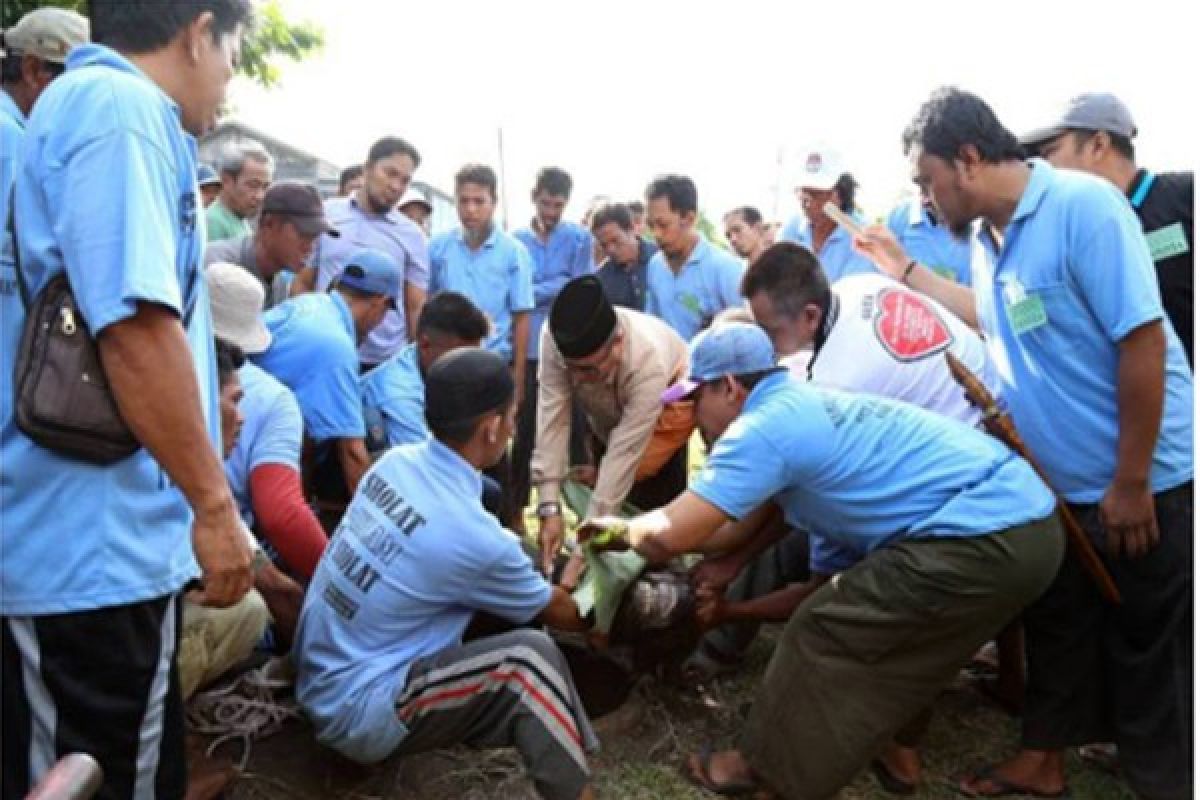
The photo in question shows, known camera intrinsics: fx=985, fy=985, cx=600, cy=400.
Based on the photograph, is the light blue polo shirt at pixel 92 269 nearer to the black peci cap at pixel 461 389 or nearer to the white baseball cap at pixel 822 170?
the black peci cap at pixel 461 389

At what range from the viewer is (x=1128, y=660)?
291cm

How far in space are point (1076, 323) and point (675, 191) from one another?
9.79 ft

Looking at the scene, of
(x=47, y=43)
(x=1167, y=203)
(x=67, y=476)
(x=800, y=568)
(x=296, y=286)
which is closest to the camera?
(x=67, y=476)

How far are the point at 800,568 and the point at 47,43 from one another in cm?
301

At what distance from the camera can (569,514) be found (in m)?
5.59

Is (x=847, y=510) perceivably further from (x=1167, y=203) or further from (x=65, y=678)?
(x=65, y=678)

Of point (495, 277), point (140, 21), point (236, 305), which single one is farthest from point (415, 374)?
point (140, 21)

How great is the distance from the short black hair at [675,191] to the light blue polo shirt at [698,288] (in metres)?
0.24

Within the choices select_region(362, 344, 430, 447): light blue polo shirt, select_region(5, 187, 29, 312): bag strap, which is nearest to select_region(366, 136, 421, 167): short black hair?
select_region(362, 344, 430, 447): light blue polo shirt

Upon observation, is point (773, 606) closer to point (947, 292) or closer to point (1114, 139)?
point (947, 292)

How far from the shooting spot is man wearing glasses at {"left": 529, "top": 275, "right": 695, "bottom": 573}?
373 centimetres

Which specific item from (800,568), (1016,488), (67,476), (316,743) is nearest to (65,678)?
(67,476)

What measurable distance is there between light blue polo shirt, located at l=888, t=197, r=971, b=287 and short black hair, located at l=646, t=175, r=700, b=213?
1.19 meters

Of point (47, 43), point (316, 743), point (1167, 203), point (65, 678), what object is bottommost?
point (316, 743)
